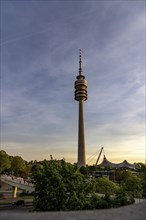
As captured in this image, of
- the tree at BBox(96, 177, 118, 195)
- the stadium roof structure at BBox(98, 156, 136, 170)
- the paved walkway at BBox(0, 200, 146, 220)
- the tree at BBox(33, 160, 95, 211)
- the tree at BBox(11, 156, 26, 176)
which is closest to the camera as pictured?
the paved walkway at BBox(0, 200, 146, 220)

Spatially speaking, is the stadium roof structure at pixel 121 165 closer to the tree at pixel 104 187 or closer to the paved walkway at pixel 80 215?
the tree at pixel 104 187

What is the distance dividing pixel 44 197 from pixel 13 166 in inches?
2863

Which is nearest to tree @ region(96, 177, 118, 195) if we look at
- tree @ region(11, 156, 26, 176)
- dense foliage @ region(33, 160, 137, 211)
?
dense foliage @ region(33, 160, 137, 211)

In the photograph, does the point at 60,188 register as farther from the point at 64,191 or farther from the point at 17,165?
the point at 17,165

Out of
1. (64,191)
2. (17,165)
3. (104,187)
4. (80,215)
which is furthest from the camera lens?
(17,165)

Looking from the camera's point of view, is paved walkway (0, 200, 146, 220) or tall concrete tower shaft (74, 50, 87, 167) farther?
tall concrete tower shaft (74, 50, 87, 167)

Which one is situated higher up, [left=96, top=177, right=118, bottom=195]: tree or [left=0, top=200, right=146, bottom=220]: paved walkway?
[left=0, top=200, right=146, bottom=220]: paved walkway

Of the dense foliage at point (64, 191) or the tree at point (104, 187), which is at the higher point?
the dense foliage at point (64, 191)

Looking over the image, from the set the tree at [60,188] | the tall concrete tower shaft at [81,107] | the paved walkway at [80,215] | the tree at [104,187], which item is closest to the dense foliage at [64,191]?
the tree at [60,188]

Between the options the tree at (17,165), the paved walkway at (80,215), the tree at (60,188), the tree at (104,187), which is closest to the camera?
the paved walkway at (80,215)

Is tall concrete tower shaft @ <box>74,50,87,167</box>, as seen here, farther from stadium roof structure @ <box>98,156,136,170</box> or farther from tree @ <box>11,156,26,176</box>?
tree @ <box>11,156,26,176</box>

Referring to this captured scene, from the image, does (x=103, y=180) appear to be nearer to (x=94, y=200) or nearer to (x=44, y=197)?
(x=94, y=200)

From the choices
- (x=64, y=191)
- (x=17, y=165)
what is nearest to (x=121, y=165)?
(x=17, y=165)

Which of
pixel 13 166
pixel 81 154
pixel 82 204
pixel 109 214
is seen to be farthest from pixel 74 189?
pixel 81 154
